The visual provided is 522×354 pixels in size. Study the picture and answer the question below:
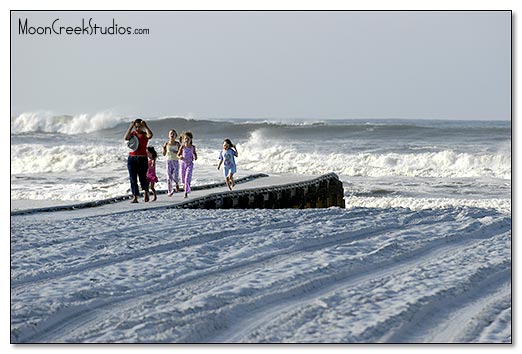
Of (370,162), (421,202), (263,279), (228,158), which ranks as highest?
(228,158)

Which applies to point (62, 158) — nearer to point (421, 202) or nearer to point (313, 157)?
point (421, 202)

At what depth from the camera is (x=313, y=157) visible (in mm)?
23328

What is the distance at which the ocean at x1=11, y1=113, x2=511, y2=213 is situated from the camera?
13.6 metres

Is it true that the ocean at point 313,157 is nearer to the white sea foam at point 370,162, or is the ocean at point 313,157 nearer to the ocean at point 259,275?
the white sea foam at point 370,162

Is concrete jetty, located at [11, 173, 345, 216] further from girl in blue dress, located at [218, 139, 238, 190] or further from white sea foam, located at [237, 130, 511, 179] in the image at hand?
white sea foam, located at [237, 130, 511, 179]

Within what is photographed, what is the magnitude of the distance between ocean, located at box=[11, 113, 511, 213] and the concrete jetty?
0.94 meters

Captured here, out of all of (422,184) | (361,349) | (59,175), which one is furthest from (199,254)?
(422,184)

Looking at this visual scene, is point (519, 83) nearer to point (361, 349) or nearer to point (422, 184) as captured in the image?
point (361, 349)

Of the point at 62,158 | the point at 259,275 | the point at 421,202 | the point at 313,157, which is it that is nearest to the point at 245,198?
the point at 421,202

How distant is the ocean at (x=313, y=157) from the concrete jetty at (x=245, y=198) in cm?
94

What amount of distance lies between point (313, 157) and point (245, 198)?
10.5 metres

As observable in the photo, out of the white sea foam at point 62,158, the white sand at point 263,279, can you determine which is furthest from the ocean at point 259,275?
the white sea foam at point 62,158

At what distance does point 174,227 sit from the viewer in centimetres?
848

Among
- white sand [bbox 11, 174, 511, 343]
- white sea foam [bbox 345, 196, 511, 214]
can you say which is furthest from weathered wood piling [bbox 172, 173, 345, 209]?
white sand [bbox 11, 174, 511, 343]
